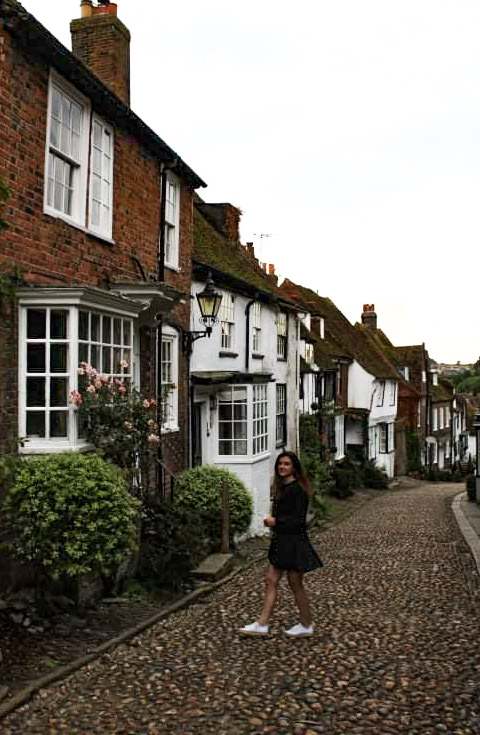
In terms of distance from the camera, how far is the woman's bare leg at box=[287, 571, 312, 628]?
7188mm

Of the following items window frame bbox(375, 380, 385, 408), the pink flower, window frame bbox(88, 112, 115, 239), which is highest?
window frame bbox(88, 112, 115, 239)

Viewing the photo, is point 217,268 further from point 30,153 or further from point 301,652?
point 301,652

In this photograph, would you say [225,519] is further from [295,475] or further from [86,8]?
[86,8]

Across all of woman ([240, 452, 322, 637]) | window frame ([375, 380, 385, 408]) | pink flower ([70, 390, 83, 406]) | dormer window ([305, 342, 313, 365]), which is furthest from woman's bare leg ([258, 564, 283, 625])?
window frame ([375, 380, 385, 408])

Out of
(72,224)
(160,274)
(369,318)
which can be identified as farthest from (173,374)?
(369,318)

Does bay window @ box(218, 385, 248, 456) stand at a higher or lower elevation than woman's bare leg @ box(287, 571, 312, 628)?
higher

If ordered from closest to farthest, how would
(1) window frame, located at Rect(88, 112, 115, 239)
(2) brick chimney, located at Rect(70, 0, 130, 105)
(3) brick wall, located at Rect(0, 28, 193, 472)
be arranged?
(3) brick wall, located at Rect(0, 28, 193, 472), (1) window frame, located at Rect(88, 112, 115, 239), (2) brick chimney, located at Rect(70, 0, 130, 105)

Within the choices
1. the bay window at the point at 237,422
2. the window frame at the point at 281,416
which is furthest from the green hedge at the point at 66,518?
the window frame at the point at 281,416

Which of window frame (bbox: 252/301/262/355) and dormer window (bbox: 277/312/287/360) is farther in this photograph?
dormer window (bbox: 277/312/287/360)

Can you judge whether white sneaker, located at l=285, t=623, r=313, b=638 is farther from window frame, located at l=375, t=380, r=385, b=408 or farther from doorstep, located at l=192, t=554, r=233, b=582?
window frame, located at l=375, t=380, r=385, b=408

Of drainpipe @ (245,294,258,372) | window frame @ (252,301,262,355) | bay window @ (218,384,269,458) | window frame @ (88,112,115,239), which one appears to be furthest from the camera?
window frame @ (252,301,262,355)

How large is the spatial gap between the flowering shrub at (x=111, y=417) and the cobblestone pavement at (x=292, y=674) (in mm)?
1975

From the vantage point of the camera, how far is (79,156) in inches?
384

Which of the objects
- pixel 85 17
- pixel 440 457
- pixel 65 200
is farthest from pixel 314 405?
pixel 440 457
